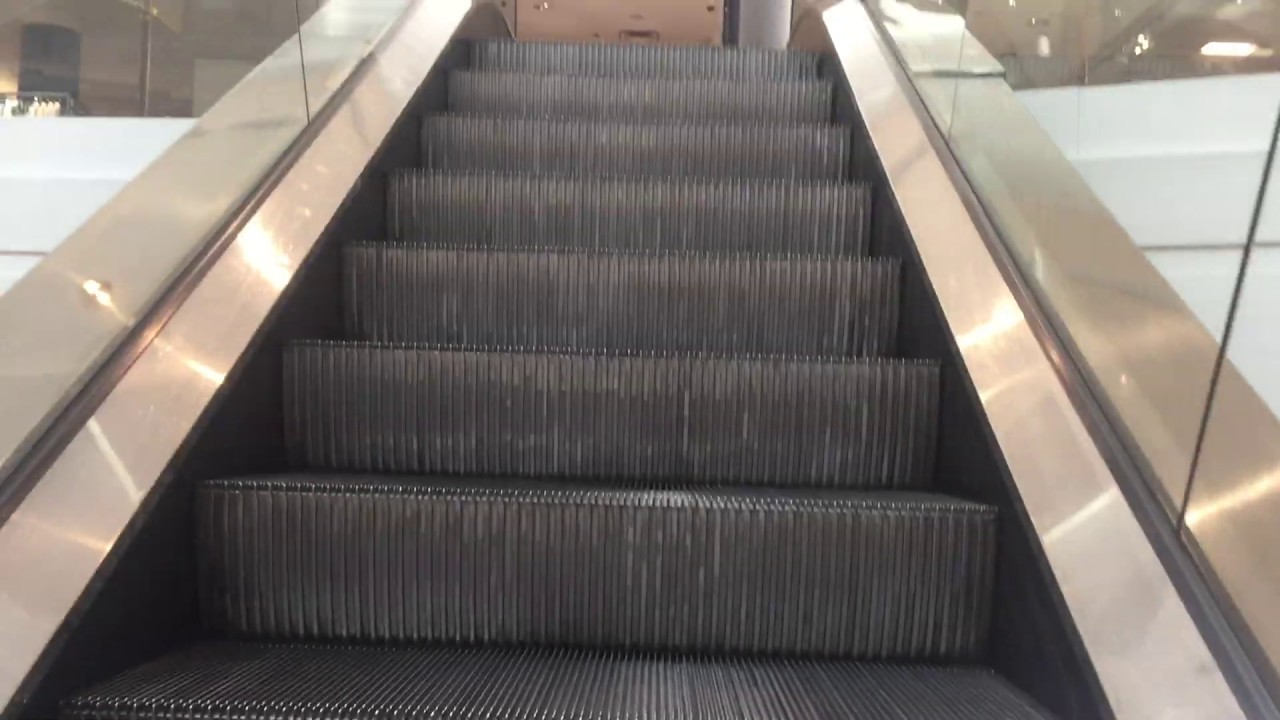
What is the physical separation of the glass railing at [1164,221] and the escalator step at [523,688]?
35 centimetres

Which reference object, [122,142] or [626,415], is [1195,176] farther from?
[122,142]

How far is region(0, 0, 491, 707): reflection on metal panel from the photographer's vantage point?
1.08m

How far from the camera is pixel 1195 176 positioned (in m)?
1.46

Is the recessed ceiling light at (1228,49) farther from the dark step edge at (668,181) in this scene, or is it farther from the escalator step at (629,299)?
the dark step edge at (668,181)

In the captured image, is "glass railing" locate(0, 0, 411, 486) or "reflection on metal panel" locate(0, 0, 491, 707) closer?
"reflection on metal panel" locate(0, 0, 491, 707)

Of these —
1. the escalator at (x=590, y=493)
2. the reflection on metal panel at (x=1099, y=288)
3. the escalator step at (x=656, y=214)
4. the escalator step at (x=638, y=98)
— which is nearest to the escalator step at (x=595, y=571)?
the escalator at (x=590, y=493)

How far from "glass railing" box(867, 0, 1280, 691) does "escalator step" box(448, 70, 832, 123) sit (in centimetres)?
88

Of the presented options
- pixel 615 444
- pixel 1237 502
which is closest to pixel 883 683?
pixel 1237 502

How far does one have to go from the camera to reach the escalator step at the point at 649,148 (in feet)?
8.61

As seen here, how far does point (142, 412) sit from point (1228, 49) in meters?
1.63

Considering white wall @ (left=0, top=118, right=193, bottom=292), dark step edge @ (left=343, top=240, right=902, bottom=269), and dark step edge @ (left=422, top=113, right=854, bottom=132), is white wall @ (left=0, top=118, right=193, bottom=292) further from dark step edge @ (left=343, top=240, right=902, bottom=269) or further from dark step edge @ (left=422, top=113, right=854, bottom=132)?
dark step edge @ (left=422, top=113, right=854, bottom=132)

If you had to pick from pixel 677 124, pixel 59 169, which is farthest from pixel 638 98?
pixel 59 169

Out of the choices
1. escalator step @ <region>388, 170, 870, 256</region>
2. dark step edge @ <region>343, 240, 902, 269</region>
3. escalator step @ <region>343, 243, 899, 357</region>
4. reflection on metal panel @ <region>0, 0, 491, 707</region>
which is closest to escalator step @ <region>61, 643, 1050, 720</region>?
reflection on metal panel @ <region>0, 0, 491, 707</region>

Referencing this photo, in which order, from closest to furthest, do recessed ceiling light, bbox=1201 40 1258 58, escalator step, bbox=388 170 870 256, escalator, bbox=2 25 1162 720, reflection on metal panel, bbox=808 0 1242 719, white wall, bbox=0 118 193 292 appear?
1. reflection on metal panel, bbox=808 0 1242 719
2. escalator, bbox=2 25 1162 720
3. recessed ceiling light, bbox=1201 40 1258 58
4. white wall, bbox=0 118 193 292
5. escalator step, bbox=388 170 870 256
